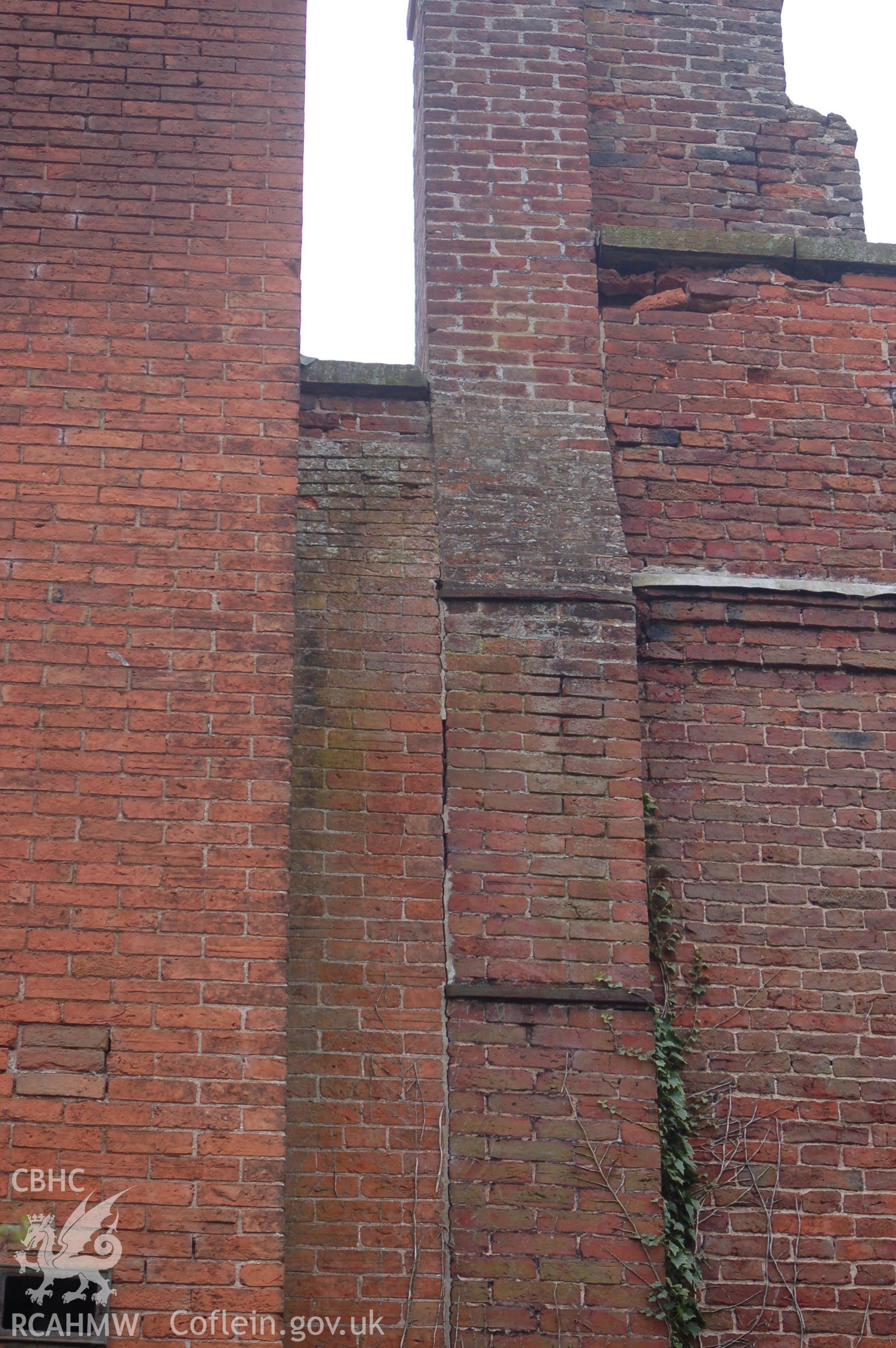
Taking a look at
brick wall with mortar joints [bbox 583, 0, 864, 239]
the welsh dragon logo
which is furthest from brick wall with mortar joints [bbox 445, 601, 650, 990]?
brick wall with mortar joints [bbox 583, 0, 864, 239]

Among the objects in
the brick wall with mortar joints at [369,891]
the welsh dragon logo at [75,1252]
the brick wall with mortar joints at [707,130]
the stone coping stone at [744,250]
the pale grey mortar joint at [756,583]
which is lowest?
the welsh dragon logo at [75,1252]

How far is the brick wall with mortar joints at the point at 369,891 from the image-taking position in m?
4.40

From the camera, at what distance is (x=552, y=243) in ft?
19.1

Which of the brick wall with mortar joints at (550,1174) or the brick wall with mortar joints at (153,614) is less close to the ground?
the brick wall with mortar joints at (153,614)

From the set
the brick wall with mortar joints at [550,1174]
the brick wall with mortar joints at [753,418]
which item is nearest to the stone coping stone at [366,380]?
the brick wall with mortar joints at [753,418]

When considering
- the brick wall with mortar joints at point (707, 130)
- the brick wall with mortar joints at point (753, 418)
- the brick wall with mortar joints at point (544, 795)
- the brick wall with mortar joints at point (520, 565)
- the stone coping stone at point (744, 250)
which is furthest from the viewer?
the brick wall with mortar joints at point (707, 130)

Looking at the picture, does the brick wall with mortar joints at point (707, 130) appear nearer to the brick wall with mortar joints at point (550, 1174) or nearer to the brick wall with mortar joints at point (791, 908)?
the brick wall with mortar joints at point (791, 908)

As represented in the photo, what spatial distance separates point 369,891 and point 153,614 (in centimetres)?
114

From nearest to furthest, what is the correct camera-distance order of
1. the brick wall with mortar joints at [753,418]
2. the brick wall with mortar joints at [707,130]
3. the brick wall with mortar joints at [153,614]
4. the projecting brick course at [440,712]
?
the brick wall with mortar joints at [153,614] < the projecting brick course at [440,712] < the brick wall with mortar joints at [753,418] < the brick wall with mortar joints at [707,130]

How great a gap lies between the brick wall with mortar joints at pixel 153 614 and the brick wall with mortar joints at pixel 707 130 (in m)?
1.74

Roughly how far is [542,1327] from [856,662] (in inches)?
102

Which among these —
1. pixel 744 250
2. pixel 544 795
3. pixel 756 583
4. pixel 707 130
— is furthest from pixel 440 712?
pixel 707 130

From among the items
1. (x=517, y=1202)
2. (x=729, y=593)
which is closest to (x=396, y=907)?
(x=517, y=1202)

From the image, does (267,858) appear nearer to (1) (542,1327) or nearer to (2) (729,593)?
(1) (542,1327)
